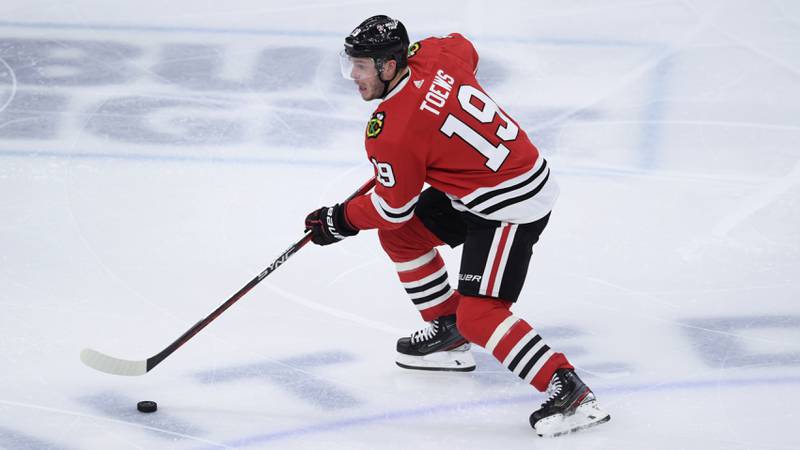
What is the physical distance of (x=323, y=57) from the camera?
18.7 ft

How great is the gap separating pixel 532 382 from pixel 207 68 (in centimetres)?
276

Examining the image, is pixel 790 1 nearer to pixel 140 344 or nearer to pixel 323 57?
pixel 323 57

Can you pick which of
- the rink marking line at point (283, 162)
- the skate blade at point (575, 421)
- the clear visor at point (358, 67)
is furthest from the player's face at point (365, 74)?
the rink marking line at point (283, 162)

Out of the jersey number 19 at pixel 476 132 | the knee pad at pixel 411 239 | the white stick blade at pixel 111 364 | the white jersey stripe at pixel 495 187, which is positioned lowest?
the white stick blade at pixel 111 364

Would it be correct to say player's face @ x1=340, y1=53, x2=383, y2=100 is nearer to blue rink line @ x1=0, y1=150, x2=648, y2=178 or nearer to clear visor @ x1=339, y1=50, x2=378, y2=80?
clear visor @ x1=339, y1=50, x2=378, y2=80

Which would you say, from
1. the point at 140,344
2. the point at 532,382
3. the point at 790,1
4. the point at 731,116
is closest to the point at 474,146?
the point at 532,382

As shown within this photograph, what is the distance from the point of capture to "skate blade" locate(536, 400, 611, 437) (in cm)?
332

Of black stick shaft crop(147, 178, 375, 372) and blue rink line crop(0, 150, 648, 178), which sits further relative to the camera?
blue rink line crop(0, 150, 648, 178)

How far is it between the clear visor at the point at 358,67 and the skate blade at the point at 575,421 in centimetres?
106

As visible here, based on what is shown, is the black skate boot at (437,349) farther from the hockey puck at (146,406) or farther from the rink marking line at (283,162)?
the rink marking line at (283,162)

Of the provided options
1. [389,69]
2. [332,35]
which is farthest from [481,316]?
[332,35]

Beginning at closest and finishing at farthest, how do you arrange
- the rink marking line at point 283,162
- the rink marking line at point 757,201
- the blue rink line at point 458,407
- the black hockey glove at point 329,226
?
the blue rink line at point 458,407
the black hockey glove at point 329,226
the rink marking line at point 757,201
the rink marking line at point 283,162

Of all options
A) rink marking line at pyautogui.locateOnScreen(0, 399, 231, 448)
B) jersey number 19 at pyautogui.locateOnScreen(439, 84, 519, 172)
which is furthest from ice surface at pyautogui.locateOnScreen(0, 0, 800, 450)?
jersey number 19 at pyautogui.locateOnScreen(439, 84, 519, 172)

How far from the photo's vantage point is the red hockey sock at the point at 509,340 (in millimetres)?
3355
